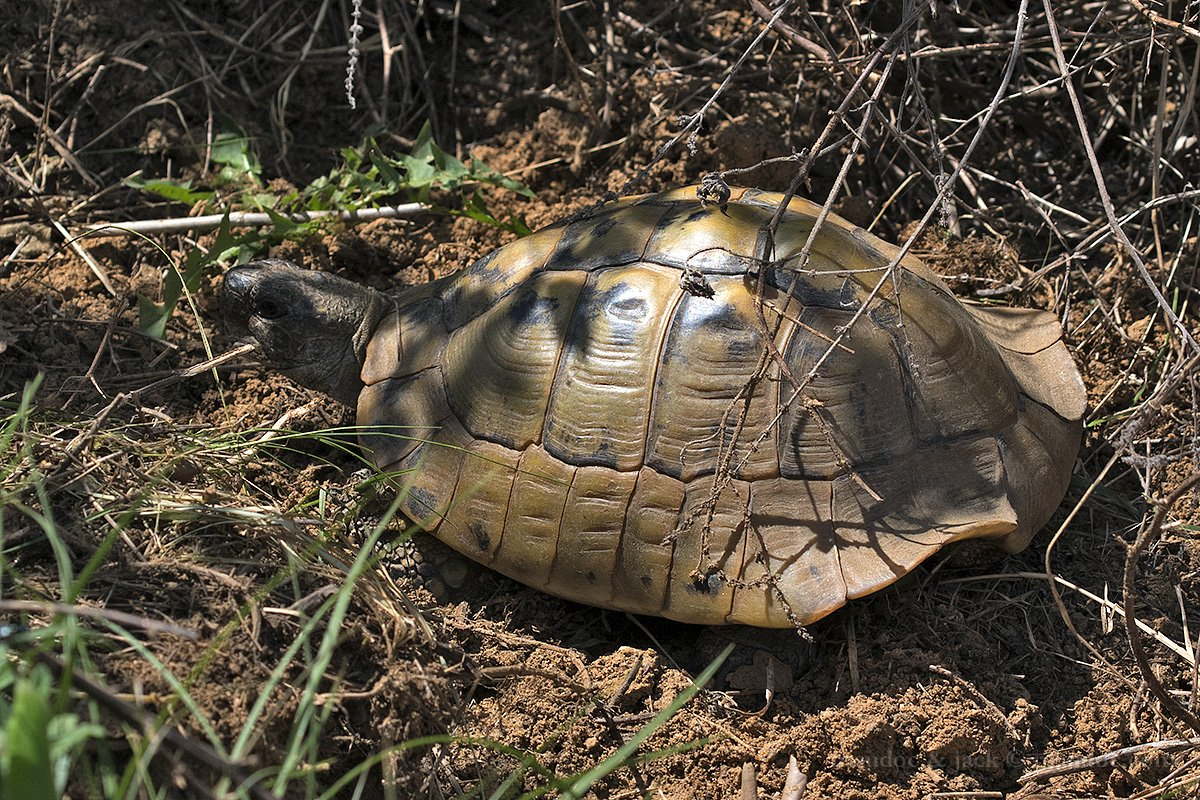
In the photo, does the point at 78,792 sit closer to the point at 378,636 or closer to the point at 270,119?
the point at 378,636

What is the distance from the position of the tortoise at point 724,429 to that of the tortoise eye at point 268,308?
0.67 metres

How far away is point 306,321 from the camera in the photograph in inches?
147

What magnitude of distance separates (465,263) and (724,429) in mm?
1677

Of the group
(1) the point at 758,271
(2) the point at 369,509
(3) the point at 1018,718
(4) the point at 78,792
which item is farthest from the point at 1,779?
(3) the point at 1018,718

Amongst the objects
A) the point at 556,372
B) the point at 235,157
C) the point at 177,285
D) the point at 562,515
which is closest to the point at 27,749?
the point at 562,515

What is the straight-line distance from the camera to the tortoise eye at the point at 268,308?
378 centimetres

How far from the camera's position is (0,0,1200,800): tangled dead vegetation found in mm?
2523

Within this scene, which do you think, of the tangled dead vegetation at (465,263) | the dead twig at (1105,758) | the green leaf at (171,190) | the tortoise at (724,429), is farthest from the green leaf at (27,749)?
the green leaf at (171,190)

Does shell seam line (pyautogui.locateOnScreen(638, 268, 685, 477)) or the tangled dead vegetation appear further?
shell seam line (pyautogui.locateOnScreen(638, 268, 685, 477))

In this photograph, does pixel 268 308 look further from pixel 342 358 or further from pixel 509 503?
pixel 509 503

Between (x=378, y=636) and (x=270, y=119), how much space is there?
9.75ft

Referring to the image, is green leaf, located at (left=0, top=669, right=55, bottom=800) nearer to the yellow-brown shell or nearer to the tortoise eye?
the yellow-brown shell

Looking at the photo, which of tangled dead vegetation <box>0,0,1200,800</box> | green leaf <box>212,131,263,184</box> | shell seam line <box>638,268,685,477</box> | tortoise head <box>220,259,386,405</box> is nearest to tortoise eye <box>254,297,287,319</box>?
tortoise head <box>220,259,386,405</box>

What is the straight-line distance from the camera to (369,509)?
3525 millimetres
